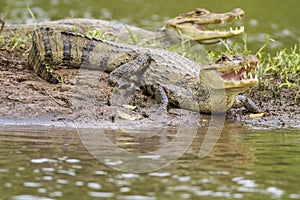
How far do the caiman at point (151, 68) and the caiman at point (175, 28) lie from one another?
1.74 m

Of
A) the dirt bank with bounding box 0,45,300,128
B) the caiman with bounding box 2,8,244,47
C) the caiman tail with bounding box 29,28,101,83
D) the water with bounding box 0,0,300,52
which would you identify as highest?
the water with bounding box 0,0,300,52

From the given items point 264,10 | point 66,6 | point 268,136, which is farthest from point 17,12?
point 268,136

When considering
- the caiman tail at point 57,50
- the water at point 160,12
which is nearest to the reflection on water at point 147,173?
the caiman tail at point 57,50

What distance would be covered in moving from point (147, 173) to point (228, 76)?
2.46 metres

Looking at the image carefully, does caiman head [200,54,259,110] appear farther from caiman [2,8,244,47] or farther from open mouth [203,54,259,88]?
caiman [2,8,244,47]

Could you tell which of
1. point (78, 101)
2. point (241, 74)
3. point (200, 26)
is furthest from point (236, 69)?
point (200, 26)

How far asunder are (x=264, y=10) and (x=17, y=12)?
5078 mm

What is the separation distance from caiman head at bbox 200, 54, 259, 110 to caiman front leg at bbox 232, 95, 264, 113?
0.41 ft

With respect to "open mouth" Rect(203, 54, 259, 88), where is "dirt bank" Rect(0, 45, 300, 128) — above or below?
below

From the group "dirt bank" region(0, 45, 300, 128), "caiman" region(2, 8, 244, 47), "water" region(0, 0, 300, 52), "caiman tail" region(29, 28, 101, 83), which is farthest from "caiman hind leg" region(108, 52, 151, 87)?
"water" region(0, 0, 300, 52)

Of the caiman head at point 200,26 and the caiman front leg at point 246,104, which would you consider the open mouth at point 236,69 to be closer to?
the caiman front leg at point 246,104

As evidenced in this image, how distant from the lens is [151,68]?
27.3 ft

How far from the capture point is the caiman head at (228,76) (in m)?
7.29

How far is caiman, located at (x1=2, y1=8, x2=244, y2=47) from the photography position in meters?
10.4
